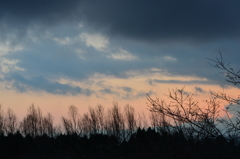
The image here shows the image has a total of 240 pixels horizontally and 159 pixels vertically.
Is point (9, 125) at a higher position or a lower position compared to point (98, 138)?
higher

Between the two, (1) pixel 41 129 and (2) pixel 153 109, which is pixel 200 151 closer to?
(2) pixel 153 109

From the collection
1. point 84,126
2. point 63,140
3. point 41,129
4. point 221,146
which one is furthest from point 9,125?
point 221,146

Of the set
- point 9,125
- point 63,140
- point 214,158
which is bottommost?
point 214,158

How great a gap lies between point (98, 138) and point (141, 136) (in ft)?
19.6

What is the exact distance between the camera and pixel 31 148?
3641 centimetres

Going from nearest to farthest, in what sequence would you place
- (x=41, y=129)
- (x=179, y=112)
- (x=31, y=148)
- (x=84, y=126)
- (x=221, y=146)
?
(x=221, y=146) < (x=179, y=112) < (x=31, y=148) < (x=84, y=126) < (x=41, y=129)

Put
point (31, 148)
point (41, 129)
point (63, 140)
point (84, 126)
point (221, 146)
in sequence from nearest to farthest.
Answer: point (221, 146), point (31, 148), point (63, 140), point (84, 126), point (41, 129)

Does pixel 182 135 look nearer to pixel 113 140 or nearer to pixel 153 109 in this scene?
pixel 153 109

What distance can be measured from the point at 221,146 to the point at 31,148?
33627 mm

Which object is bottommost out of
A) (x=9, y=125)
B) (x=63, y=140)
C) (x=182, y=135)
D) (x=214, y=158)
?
(x=214, y=158)

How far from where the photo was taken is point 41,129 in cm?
5219

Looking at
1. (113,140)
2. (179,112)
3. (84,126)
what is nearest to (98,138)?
(113,140)

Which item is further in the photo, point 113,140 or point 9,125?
point 9,125

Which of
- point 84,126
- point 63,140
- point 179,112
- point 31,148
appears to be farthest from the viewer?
→ point 84,126
